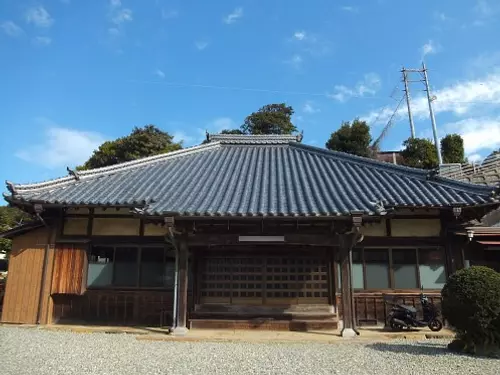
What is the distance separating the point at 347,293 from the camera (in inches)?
403

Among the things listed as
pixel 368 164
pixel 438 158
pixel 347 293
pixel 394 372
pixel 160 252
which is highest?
pixel 438 158

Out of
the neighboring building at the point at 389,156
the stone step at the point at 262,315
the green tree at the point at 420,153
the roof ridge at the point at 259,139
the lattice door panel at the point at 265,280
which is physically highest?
the neighboring building at the point at 389,156

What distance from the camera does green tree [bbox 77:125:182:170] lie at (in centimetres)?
3462

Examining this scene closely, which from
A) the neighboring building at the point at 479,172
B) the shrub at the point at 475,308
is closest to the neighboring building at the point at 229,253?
the shrub at the point at 475,308

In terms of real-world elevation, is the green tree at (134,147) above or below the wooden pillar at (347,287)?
above

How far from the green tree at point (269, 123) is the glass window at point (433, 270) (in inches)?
1106

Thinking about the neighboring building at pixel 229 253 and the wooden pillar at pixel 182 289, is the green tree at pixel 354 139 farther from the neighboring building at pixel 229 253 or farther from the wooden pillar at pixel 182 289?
the wooden pillar at pixel 182 289

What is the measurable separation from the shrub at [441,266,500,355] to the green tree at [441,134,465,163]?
1132 inches

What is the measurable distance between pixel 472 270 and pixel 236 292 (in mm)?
6428

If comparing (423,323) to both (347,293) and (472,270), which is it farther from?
(472,270)

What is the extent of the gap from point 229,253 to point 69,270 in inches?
197

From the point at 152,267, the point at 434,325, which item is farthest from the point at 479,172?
the point at 152,267

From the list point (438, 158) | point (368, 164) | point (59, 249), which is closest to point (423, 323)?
point (368, 164)

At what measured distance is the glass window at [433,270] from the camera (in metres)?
12.1
